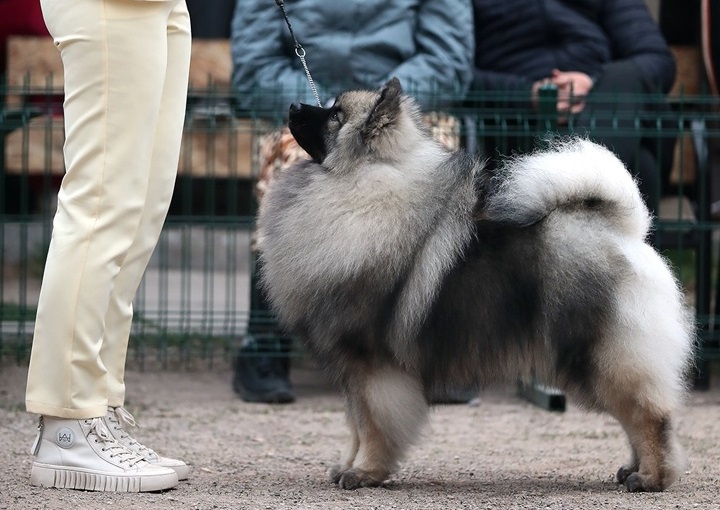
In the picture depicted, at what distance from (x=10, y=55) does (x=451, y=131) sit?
253 centimetres

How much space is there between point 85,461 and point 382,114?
1275 millimetres

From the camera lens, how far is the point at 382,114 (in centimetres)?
330

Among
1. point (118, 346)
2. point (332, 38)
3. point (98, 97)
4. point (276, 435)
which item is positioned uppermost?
point (332, 38)

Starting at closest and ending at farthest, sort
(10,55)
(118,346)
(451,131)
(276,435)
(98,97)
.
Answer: (98,97) → (118,346) → (276,435) → (451,131) → (10,55)

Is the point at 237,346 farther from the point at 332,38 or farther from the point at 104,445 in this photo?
the point at 104,445

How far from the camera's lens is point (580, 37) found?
555 centimetres

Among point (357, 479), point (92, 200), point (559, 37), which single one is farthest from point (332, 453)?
point (559, 37)

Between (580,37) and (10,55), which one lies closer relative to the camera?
(580,37)

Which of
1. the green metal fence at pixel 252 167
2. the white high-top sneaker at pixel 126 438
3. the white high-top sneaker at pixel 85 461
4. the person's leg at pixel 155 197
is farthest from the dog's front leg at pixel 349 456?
the green metal fence at pixel 252 167

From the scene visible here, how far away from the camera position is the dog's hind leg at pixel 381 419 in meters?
3.27

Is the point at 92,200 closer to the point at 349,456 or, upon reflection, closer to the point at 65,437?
the point at 65,437

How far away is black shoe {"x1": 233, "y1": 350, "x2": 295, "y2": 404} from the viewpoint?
16.6ft

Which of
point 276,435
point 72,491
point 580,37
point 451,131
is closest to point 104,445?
point 72,491

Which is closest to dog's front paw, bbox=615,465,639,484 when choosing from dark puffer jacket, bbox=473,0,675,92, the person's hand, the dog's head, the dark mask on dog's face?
the dog's head
